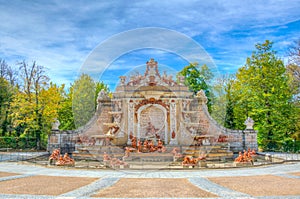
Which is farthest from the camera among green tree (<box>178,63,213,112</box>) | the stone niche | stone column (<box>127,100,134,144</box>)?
green tree (<box>178,63,213,112</box>)

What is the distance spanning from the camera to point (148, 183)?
1173 cm

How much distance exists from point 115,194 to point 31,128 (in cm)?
2501

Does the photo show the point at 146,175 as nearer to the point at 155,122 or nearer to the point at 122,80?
the point at 155,122

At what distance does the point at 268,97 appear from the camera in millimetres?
27797

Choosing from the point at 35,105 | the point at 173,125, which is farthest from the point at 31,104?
the point at 173,125

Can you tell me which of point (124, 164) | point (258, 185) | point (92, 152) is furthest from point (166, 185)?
point (92, 152)

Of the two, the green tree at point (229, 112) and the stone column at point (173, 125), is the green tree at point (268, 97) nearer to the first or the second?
the green tree at point (229, 112)

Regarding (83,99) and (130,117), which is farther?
(83,99)

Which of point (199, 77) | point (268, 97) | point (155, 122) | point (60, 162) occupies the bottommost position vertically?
point (60, 162)

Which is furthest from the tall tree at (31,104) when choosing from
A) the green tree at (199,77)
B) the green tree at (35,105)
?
the green tree at (199,77)

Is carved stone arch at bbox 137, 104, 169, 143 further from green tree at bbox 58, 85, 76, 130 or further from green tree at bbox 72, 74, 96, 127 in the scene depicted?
green tree at bbox 58, 85, 76, 130

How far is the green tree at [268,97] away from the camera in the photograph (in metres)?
27.5

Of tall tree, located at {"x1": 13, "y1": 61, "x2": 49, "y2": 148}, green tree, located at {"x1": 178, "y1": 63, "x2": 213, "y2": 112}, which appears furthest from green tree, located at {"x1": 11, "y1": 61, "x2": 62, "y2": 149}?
green tree, located at {"x1": 178, "y1": 63, "x2": 213, "y2": 112}

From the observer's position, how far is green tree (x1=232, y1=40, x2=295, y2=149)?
2747 centimetres
